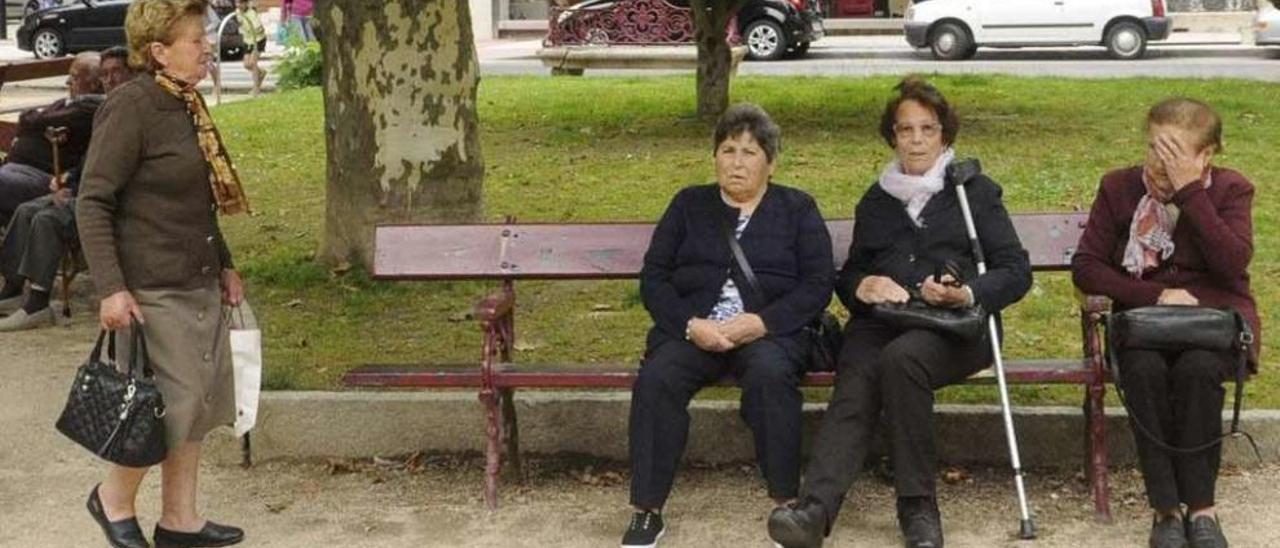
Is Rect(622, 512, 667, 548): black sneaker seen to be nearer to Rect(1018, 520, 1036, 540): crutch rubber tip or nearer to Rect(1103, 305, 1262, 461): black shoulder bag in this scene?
Rect(1018, 520, 1036, 540): crutch rubber tip

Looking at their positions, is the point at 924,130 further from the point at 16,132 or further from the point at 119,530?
the point at 16,132

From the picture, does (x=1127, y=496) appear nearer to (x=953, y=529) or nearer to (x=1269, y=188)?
(x=953, y=529)

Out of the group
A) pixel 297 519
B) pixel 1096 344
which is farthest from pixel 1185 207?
pixel 297 519

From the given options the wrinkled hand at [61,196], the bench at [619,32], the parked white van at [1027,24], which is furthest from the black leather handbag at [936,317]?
the parked white van at [1027,24]

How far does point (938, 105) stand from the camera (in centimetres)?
613

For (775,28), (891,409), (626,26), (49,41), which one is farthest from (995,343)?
(49,41)

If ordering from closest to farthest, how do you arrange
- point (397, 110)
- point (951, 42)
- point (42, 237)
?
point (42, 237) → point (397, 110) → point (951, 42)

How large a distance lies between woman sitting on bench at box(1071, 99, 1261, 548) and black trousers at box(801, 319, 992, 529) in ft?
1.64

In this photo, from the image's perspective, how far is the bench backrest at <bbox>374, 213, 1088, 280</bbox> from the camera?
6.70m

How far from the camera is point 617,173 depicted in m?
12.2

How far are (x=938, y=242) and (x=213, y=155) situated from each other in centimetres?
220

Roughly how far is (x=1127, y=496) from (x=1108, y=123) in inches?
335

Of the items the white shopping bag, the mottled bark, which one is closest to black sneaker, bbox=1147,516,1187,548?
the white shopping bag

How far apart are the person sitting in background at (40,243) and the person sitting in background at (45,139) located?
15 cm
